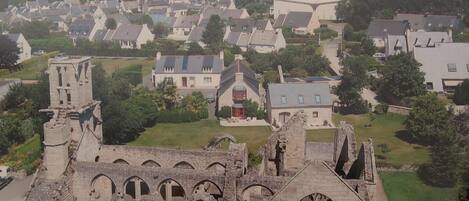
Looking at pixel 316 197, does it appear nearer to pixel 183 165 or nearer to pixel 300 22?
pixel 183 165

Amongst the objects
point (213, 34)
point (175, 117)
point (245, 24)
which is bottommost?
point (175, 117)

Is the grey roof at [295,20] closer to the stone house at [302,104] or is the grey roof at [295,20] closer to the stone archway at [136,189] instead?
the stone house at [302,104]

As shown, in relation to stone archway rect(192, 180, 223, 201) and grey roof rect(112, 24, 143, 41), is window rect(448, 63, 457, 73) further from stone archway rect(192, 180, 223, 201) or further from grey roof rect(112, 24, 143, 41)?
grey roof rect(112, 24, 143, 41)

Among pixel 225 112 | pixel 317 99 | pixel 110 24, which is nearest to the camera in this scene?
pixel 317 99

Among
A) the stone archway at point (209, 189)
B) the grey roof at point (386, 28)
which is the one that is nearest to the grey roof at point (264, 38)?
the grey roof at point (386, 28)

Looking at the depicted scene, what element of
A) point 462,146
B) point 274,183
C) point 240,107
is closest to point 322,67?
point 240,107

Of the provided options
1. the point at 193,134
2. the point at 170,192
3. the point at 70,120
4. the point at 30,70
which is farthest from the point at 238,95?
the point at 30,70
